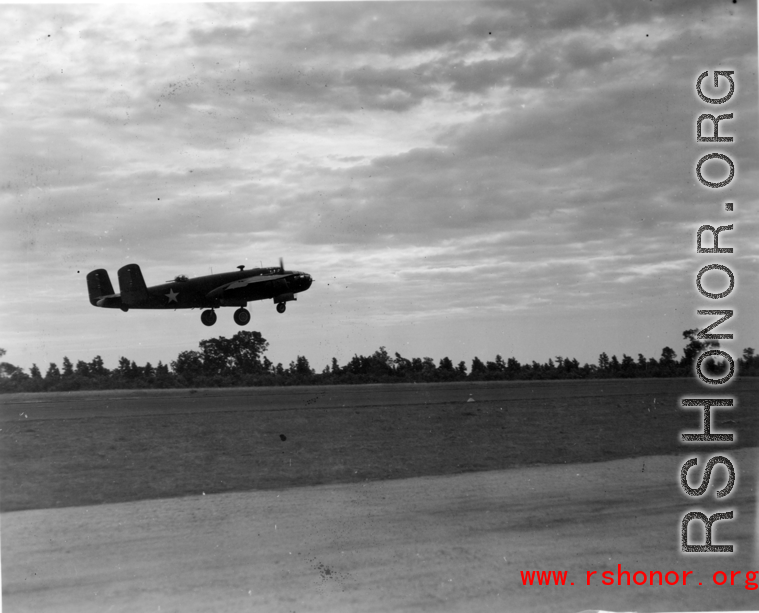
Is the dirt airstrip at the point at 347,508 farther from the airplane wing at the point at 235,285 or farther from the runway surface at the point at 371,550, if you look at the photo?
the airplane wing at the point at 235,285

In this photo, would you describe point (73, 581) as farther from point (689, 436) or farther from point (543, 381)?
point (543, 381)

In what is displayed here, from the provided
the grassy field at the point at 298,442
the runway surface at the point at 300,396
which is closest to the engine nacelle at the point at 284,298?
the grassy field at the point at 298,442

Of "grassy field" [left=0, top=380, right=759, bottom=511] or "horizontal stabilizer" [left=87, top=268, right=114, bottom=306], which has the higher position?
"horizontal stabilizer" [left=87, top=268, right=114, bottom=306]

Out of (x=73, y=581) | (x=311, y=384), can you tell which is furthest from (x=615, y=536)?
(x=311, y=384)

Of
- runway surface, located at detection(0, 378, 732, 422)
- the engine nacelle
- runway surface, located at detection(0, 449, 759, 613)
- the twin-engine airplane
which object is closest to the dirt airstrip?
runway surface, located at detection(0, 449, 759, 613)

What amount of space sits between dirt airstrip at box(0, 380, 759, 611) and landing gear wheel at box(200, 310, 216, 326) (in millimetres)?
4618

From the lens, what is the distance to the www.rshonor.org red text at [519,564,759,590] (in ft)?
36.2

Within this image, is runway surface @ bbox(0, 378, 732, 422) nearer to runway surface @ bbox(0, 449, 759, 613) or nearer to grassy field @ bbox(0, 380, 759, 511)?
grassy field @ bbox(0, 380, 759, 511)

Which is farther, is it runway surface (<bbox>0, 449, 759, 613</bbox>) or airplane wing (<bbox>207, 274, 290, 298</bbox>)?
runway surface (<bbox>0, 449, 759, 613</bbox>)

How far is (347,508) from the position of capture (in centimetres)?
1526

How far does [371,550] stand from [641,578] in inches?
198

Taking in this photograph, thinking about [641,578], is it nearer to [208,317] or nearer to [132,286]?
[208,317]

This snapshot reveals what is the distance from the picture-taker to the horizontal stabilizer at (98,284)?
1016cm

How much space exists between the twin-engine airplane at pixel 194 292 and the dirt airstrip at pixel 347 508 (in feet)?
16.0
